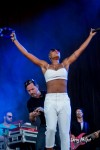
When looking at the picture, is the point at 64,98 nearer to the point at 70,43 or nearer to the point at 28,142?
the point at 28,142

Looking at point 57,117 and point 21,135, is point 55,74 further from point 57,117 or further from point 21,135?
point 21,135

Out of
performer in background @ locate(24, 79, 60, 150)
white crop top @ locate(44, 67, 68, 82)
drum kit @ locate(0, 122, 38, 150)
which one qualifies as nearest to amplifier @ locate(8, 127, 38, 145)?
drum kit @ locate(0, 122, 38, 150)

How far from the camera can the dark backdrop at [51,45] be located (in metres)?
9.77

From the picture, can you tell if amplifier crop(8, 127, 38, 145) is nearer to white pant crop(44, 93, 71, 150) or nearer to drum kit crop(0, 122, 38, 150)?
drum kit crop(0, 122, 38, 150)

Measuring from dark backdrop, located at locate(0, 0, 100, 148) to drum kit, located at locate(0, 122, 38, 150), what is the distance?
2.85 metres

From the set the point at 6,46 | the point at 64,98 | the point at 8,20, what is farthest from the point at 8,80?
the point at 64,98

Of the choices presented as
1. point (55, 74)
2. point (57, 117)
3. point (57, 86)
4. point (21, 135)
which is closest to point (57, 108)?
point (57, 117)

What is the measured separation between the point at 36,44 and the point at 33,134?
12.6 ft

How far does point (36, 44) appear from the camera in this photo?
10398 mm

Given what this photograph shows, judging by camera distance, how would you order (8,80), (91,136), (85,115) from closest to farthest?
1. (91,136)
2. (85,115)
3. (8,80)

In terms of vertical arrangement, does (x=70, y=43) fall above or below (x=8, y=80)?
above

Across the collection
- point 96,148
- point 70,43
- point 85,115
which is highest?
point 70,43

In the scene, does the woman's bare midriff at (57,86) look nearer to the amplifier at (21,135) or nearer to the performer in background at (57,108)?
the performer in background at (57,108)

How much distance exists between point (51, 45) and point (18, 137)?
393 cm
